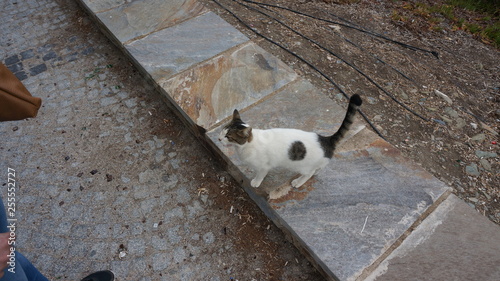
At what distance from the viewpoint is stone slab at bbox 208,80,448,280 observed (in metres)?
2.55

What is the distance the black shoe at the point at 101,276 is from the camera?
2.70 m

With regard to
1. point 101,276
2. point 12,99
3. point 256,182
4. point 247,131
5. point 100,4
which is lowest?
point 101,276

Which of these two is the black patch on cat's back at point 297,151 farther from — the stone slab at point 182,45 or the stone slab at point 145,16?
the stone slab at point 145,16

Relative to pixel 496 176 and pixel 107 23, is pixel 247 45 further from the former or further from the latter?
pixel 496 176

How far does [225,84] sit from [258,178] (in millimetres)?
1398

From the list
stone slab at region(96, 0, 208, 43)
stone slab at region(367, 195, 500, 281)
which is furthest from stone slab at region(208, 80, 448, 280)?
stone slab at region(96, 0, 208, 43)

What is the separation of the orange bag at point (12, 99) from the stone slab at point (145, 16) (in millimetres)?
2571

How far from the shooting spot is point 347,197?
2.84m

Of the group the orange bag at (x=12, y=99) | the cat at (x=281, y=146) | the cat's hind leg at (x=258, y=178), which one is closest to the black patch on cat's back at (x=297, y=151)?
the cat at (x=281, y=146)

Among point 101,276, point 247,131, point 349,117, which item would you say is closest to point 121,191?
point 101,276

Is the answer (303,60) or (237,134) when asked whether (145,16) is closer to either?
(303,60)

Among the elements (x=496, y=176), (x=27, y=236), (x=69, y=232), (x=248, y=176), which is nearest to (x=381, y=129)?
(x=496, y=176)

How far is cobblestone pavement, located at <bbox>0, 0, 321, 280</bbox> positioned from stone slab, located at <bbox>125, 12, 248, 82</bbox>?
0.46m

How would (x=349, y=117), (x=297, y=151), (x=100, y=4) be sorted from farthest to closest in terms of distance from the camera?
(x=100, y=4)
(x=297, y=151)
(x=349, y=117)
